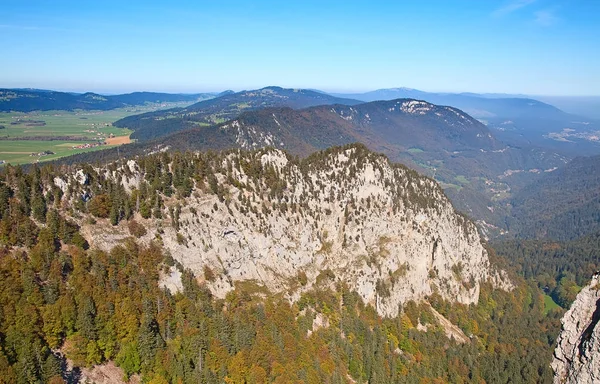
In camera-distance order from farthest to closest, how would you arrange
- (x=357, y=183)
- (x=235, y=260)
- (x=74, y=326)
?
1. (x=357, y=183)
2. (x=235, y=260)
3. (x=74, y=326)

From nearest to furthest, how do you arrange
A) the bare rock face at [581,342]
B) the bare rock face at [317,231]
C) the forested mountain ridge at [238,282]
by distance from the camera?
the bare rock face at [581,342] < the forested mountain ridge at [238,282] < the bare rock face at [317,231]

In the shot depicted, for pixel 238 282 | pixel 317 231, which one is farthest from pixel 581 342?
pixel 238 282

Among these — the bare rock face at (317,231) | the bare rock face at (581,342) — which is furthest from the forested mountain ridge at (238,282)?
the bare rock face at (581,342)

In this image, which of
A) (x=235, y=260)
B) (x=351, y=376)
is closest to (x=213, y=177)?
(x=235, y=260)

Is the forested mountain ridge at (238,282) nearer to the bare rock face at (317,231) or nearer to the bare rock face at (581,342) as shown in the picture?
the bare rock face at (317,231)

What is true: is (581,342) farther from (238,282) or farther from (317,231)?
(238,282)

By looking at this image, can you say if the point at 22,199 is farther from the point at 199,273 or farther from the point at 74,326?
the point at 199,273
